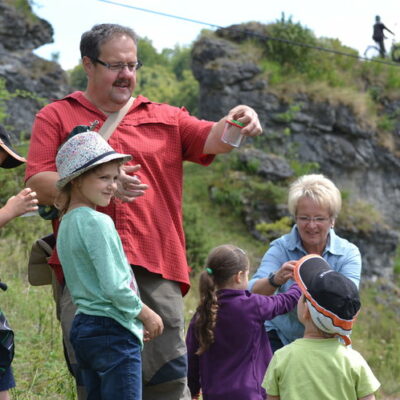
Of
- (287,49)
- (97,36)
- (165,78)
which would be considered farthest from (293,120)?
(165,78)

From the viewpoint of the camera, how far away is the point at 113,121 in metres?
3.79

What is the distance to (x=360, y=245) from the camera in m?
20.8

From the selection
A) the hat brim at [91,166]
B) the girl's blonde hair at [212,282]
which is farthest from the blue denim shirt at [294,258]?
the hat brim at [91,166]

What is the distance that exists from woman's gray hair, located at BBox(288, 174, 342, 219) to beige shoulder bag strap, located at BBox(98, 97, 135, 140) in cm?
109

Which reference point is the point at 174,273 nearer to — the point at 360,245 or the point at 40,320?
the point at 40,320

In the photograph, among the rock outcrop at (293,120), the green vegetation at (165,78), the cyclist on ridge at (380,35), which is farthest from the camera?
the green vegetation at (165,78)

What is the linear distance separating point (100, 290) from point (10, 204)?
0.63 m

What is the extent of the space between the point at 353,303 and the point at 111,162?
120 cm

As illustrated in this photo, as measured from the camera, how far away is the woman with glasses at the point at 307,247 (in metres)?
4.22

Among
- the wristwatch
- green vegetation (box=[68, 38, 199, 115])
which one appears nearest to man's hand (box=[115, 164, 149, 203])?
the wristwatch

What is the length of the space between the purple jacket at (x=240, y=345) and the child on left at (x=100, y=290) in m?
0.82

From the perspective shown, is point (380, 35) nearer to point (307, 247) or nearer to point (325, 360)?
point (307, 247)

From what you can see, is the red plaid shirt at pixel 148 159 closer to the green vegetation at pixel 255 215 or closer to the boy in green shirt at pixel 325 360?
the boy in green shirt at pixel 325 360

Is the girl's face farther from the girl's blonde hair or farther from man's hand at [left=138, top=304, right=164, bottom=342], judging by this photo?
the girl's blonde hair
